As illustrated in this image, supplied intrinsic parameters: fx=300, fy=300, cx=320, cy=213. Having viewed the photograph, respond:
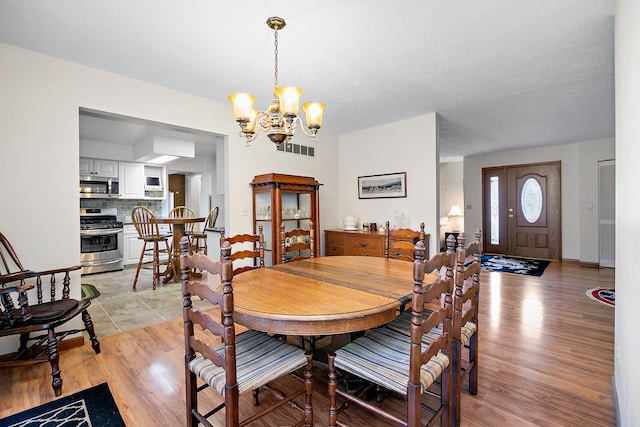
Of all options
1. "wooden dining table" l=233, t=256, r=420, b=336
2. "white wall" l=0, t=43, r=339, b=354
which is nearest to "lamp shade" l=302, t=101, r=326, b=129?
"wooden dining table" l=233, t=256, r=420, b=336

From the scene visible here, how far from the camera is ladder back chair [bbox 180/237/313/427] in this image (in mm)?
1252

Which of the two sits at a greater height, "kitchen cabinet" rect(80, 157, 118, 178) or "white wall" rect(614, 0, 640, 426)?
"kitchen cabinet" rect(80, 157, 118, 178)

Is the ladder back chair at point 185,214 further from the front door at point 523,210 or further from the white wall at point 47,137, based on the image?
the front door at point 523,210

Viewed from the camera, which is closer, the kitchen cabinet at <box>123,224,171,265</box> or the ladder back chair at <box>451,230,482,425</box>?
the ladder back chair at <box>451,230,482,425</box>

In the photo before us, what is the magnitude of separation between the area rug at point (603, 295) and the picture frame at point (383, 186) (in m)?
2.65

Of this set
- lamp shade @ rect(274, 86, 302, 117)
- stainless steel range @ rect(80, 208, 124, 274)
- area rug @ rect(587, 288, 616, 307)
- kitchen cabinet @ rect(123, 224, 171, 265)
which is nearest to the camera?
lamp shade @ rect(274, 86, 302, 117)

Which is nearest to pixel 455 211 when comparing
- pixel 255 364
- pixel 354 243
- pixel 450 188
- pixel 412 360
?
pixel 450 188

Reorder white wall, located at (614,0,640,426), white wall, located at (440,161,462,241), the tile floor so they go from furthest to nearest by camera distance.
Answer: white wall, located at (440,161,462,241) → the tile floor → white wall, located at (614,0,640,426)

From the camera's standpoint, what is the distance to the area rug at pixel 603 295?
3603 millimetres

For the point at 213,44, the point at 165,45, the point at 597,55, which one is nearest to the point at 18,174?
the point at 165,45

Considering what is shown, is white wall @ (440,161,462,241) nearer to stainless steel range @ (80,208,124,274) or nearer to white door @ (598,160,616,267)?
white door @ (598,160,616,267)

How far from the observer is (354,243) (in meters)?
4.36

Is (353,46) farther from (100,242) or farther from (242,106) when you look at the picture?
(100,242)

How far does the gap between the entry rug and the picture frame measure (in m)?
3.78
